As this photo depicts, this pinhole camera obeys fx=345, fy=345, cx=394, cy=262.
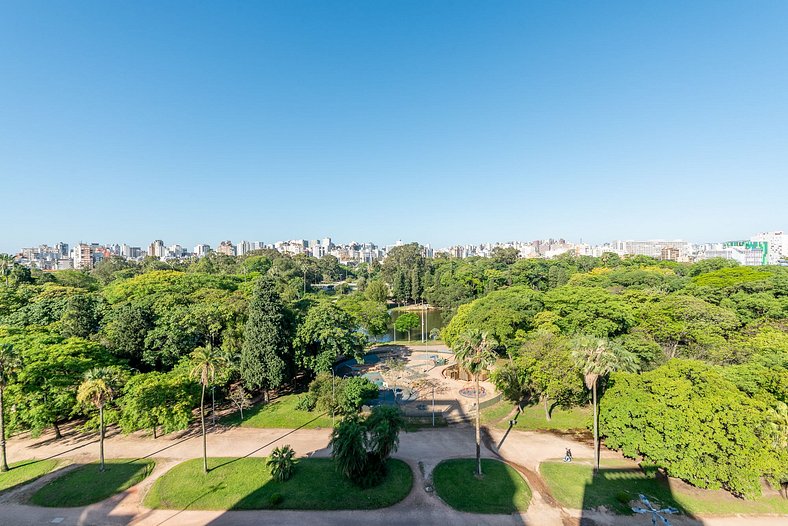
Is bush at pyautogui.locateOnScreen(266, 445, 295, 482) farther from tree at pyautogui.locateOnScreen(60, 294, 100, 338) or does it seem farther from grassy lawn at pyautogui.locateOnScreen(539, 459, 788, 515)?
tree at pyautogui.locateOnScreen(60, 294, 100, 338)

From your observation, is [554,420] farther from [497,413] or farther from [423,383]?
[423,383]

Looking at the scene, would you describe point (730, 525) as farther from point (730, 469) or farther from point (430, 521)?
point (430, 521)

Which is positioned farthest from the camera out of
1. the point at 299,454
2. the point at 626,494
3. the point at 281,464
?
the point at 299,454

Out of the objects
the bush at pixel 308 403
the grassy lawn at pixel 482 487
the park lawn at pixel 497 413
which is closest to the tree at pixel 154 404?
the bush at pixel 308 403

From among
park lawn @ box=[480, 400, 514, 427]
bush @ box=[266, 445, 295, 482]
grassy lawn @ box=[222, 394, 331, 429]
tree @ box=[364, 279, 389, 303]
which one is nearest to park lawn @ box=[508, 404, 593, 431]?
park lawn @ box=[480, 400, 514, 427]

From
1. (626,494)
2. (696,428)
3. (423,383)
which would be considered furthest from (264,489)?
(696,428)

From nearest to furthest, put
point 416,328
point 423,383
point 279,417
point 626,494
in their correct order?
point 626,494
point 279,417
point 423,383
point 416,328

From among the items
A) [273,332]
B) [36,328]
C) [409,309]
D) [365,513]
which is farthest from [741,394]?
[409,309]
